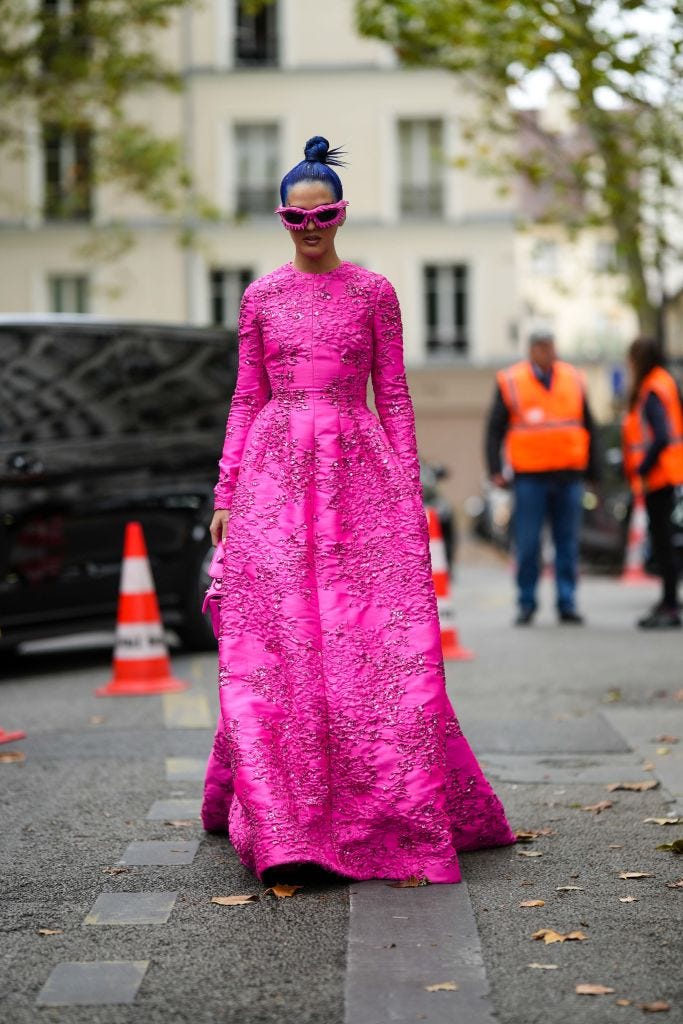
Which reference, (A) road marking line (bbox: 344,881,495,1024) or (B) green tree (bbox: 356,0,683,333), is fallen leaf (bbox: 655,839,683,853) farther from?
(B) green tree (bbox: 356,0,683,333)

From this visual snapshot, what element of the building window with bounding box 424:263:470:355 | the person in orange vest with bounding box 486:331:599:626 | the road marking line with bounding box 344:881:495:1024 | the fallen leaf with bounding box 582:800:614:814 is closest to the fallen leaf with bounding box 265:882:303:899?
the road marking line with bounding box 344:881:495:1024

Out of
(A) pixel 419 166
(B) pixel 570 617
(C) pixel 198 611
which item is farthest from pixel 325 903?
(A) pixel 419 166

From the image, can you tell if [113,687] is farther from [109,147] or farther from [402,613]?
[109,147]

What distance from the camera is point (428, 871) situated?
194 inches

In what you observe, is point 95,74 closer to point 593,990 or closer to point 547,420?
point 547,420

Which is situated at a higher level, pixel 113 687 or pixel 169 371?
pixel 169 371

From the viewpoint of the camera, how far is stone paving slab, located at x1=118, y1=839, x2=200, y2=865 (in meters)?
5.31

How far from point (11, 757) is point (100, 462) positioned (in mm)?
3186

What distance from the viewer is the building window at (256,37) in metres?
43.3

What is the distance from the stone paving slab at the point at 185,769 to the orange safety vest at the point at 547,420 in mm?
5748

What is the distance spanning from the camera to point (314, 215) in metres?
5.29

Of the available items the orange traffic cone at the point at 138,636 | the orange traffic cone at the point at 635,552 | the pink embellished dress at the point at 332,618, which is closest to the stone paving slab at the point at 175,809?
the pink embellished dress at the point at 332,618

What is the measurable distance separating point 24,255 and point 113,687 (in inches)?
1385

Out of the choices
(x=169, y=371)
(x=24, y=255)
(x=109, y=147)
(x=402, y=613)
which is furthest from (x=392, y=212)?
(x=402, y=613)
